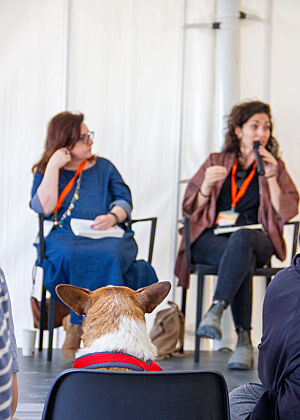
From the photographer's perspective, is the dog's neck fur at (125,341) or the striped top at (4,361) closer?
the striped top at (4,361)

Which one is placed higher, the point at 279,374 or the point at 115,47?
the point at 115,47

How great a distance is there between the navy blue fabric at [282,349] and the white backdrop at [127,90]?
9.27ft

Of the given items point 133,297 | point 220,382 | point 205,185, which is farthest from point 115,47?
point 220,382

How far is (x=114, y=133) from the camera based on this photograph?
4.45 metres

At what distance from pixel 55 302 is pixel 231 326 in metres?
1.38

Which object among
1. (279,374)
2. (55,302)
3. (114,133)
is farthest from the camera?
(114,133)

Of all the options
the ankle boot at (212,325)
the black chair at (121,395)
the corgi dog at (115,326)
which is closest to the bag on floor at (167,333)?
the ankle boot at (212,325)

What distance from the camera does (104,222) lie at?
3674 mm

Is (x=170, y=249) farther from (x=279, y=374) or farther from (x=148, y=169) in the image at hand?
(x=279, y=374)

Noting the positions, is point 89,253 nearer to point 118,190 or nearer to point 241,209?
point 118,190

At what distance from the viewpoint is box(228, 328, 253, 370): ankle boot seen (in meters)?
3.51

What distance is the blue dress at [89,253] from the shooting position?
3535 mm

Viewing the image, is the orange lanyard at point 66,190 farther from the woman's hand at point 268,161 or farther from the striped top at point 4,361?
the striped top at point 4,361

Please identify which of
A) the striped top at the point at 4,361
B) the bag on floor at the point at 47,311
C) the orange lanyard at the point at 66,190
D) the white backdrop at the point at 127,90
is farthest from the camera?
the white backdrop at the point at 127,90
